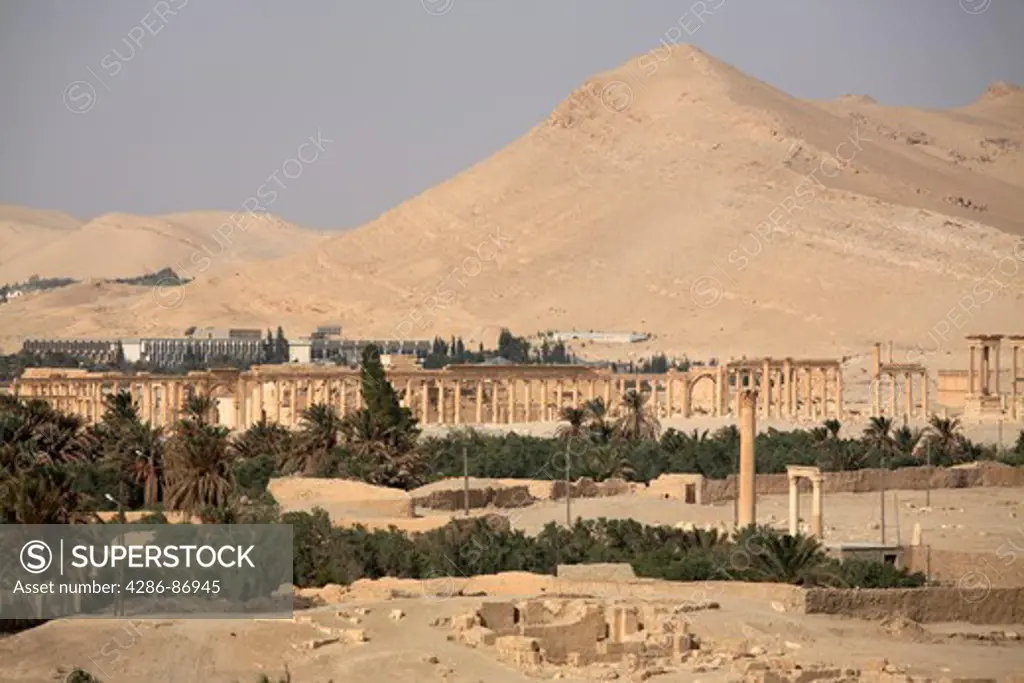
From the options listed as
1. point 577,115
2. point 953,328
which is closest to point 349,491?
point 953,328

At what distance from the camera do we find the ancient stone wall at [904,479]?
5469 cm

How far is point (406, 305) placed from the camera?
539 feet

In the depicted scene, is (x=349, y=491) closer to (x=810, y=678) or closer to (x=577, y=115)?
(x=810, y=678)

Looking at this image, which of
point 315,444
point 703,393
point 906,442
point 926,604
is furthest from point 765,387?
point 926,604

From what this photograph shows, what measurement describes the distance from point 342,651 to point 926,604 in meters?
9.23

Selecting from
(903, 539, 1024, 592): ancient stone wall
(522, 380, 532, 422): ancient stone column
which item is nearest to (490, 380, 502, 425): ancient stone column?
(522, 380, 532, 422): ancient stone column

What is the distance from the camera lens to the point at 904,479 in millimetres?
56906

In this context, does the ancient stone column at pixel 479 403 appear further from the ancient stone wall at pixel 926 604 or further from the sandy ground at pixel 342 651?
the sandy ground at pixel 342 651

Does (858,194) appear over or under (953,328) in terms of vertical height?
over

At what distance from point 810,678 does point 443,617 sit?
5023mm

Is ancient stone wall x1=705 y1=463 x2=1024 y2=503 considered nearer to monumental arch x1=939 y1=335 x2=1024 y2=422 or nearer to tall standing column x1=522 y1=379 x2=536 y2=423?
monumental arch x1=939 y1=335 x2=1024 y2=422

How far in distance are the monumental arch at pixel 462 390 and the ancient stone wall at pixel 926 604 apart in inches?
2035

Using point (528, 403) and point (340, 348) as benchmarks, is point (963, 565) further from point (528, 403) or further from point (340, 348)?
point (340, 348)

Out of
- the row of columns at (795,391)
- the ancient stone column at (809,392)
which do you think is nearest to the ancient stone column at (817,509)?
the row of columns at (795,391)
